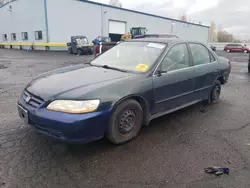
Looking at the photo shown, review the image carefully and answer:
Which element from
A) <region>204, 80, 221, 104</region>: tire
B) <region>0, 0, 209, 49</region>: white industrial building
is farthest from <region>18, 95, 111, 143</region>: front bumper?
<region>0, 0, 209, 49</region>: white industrial building

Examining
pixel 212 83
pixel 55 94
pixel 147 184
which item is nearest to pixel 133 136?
pixel 147 184

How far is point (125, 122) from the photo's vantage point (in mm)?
3223

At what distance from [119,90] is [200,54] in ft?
7.95

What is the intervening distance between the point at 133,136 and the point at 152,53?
4.74 ft

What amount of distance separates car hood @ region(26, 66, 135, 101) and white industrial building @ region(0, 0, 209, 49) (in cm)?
2472

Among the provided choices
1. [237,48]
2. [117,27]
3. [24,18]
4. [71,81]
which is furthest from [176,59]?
[237,48]

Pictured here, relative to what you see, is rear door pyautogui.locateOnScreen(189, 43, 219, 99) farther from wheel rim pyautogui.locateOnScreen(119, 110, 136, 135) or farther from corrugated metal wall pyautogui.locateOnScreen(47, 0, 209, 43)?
corrugated metal wall pyautogui.locateOnScreen(47, 0, 209, 43)

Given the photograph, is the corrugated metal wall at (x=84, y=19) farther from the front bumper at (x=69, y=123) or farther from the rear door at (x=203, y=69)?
the front bumper at (x=69, y=123)

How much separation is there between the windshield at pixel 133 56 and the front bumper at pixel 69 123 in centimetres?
113

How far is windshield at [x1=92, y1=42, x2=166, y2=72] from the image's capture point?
3.67 metres

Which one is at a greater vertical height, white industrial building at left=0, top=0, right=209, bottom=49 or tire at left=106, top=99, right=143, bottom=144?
white industrial building at left=0, top=0, right=209, bottom=49

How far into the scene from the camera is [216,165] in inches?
111

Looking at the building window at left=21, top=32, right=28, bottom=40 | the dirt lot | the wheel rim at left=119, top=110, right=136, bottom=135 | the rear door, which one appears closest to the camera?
the dirt lot

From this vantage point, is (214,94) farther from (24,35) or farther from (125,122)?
(24,35)
